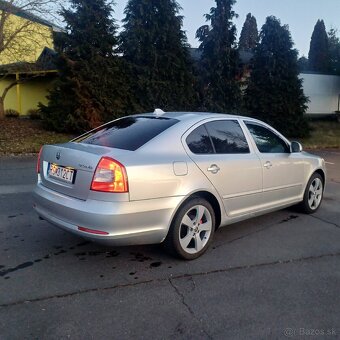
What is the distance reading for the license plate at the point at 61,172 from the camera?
3.95m

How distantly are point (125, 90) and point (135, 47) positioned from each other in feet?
5.88

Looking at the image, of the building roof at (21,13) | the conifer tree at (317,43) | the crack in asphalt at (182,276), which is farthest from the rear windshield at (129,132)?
the conifer tree at (317,43)

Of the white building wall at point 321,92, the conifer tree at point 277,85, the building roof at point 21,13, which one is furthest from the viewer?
the white building wall at point 321,92

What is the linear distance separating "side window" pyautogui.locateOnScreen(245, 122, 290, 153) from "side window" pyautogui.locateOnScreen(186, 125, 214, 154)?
893mm

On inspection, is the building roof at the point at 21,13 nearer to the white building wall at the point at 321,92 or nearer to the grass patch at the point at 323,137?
the grass patch at the point at 323,137

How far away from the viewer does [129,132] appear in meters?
4.39

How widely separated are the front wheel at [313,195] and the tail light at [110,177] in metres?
3.39

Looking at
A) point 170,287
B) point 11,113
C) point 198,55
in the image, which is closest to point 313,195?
point 170,287

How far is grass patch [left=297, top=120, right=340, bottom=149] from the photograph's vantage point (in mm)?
17703

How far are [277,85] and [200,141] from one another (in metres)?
16.1

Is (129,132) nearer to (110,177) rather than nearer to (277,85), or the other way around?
(110,177)

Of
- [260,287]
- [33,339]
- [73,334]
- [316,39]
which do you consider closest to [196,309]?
[260,287]

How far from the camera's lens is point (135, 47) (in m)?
16.2

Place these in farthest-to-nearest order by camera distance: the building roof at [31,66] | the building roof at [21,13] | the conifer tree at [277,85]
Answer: the conifer tree at [277,85]
the building roof at [31,66]
the building roof at [21,13]
